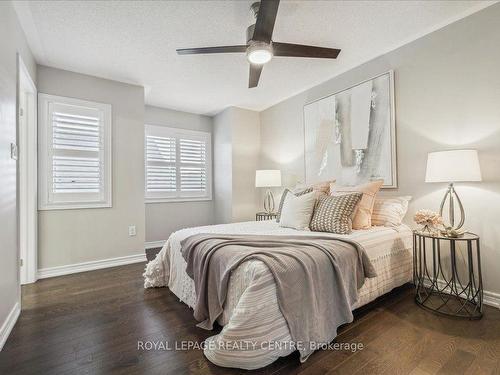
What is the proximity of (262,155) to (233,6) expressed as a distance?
9.34 feet

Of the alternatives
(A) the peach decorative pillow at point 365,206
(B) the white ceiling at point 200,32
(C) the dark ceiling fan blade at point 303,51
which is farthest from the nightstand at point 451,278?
(B) the white ceiling at point 200,32

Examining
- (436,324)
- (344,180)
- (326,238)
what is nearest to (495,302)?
(436,324)

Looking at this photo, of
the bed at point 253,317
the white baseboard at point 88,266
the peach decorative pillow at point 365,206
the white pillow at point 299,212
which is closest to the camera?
the bed at point 253,317

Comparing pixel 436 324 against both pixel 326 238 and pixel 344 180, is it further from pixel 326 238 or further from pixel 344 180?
pixel 344 180

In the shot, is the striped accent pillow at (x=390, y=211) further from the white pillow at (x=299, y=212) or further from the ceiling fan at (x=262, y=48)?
the ceiling fan at (x=262, y=48)

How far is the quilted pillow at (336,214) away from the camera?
90.6 inches

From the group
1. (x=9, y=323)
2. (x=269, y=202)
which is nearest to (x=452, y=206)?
(x=269, y=202)

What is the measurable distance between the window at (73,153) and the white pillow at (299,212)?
241 cm

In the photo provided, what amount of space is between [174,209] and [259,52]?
3.38m

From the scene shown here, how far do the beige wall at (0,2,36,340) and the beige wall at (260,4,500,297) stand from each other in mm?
3374

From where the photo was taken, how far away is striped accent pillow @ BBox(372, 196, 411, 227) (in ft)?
8.27

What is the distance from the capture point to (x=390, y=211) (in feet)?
8.36

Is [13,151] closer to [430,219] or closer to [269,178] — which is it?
[269,178]

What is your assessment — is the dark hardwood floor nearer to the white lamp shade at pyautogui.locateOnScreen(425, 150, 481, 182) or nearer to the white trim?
the white lamp shade at pyautogui.locateOnScreen(425, 150, 481, 182)
